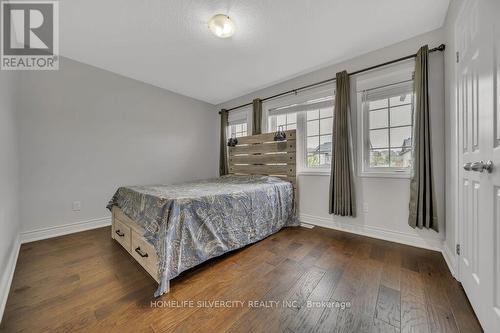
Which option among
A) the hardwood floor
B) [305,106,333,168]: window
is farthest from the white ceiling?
the hardwood floor

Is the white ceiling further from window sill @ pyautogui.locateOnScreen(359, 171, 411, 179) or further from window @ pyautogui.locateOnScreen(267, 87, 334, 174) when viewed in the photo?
window sill @ pyautogui.locateOnScreen(359, 171, 411, 179)

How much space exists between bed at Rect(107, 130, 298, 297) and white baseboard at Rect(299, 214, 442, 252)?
0.34m

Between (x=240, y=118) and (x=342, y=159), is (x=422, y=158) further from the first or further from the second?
(x=240, y=118)

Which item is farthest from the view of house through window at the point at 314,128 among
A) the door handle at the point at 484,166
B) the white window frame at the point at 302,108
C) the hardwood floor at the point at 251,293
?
the door handle at the point at 484,166

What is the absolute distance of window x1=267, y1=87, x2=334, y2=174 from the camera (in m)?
2.93

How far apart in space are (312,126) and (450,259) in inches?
85.4

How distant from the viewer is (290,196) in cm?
299

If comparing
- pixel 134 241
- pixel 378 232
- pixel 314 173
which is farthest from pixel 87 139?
pixel 378 232

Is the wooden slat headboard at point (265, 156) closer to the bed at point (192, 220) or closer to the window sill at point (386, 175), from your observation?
the bed at point (192, 220)

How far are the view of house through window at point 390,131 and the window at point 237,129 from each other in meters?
2.33

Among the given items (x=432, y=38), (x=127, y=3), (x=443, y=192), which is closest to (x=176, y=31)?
(x=127, y=3)

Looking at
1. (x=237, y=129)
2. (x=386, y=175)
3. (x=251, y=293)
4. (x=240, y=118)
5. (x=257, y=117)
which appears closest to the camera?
(x=251, y=293)

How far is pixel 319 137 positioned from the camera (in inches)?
120

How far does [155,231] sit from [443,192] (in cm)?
282
